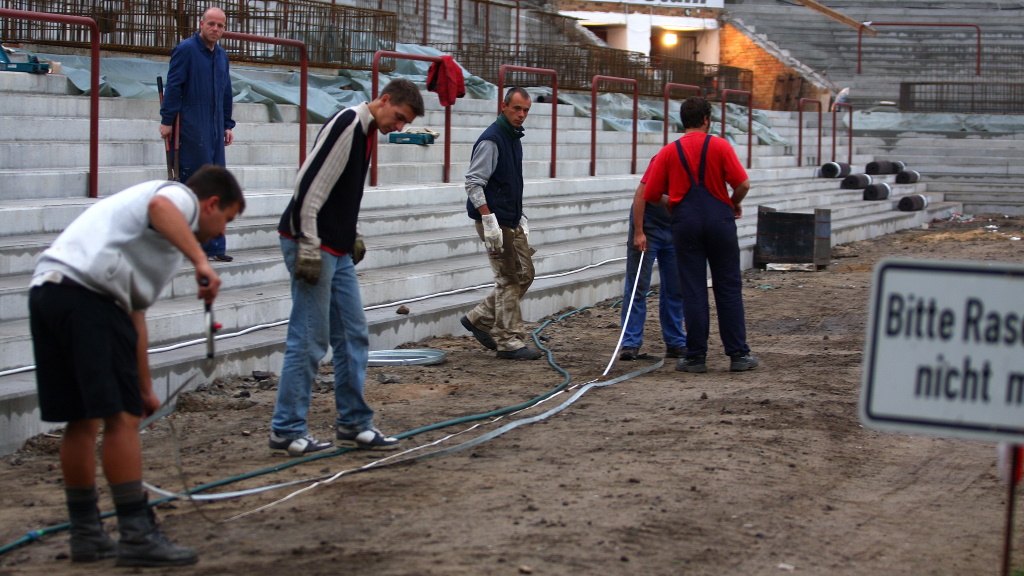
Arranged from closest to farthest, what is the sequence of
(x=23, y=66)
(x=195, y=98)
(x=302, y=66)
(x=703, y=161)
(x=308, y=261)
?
(x=308, y=261) → (x=703, y=161) → (x=195, y=98) → (x=23, y=66) → (x=302, y=66)

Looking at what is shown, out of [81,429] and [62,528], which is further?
[62,528]

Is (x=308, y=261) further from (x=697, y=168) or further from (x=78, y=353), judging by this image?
(x=697, y=168)

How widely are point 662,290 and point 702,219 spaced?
0.97m

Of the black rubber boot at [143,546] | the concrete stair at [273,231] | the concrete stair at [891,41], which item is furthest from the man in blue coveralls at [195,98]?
the concrete stair at [891,41]

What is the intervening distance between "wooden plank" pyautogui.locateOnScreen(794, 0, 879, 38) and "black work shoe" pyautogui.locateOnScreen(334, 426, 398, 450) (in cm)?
3308

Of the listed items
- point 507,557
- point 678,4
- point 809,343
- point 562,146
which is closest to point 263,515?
point 507,557

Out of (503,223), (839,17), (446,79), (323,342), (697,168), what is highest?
(839,17)

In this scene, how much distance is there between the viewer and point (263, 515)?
15.4 ft

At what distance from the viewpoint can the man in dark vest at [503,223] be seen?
815 centimetres

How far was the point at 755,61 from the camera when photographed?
3600 cm

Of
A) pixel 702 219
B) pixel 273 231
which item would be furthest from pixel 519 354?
pixel 273 231

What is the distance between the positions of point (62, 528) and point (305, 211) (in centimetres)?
185

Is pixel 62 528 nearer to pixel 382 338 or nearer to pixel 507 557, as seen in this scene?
pixel 507 557

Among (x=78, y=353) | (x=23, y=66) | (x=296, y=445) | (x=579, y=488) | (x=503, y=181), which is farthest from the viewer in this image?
(x=23, y=66)
